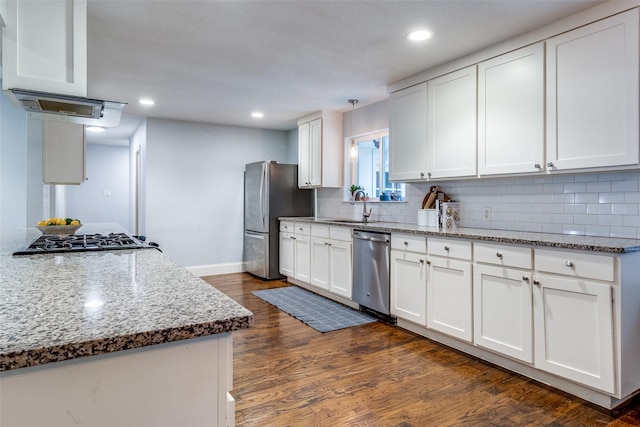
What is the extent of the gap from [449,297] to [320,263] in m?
1.91

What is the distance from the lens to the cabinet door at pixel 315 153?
5.05 metres

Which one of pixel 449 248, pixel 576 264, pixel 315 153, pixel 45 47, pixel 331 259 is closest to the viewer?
pixel 45 47

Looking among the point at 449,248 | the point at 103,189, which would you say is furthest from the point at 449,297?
the point at 103,189

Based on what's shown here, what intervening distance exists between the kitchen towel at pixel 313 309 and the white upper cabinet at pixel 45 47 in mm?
2577

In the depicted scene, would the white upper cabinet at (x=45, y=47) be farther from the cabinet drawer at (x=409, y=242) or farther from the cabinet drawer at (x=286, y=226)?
the cabinet drawer at (x=286, y=226)

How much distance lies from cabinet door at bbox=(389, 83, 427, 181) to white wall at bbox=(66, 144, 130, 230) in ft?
20.6

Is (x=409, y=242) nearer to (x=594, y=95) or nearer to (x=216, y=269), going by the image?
(x=594, y=95)

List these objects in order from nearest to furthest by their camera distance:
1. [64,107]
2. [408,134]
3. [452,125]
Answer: [64,107] < [452,125] < [408,134]

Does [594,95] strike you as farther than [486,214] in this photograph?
No

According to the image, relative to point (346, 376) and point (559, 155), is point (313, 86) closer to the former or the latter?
point (559, 155)

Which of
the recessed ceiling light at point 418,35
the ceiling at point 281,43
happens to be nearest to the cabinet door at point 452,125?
the ceiling at point 281,43

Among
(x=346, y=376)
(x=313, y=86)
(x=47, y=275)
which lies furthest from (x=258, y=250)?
(x=47, y=275)

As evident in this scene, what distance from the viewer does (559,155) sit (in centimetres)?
248

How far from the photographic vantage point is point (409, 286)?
322cm
